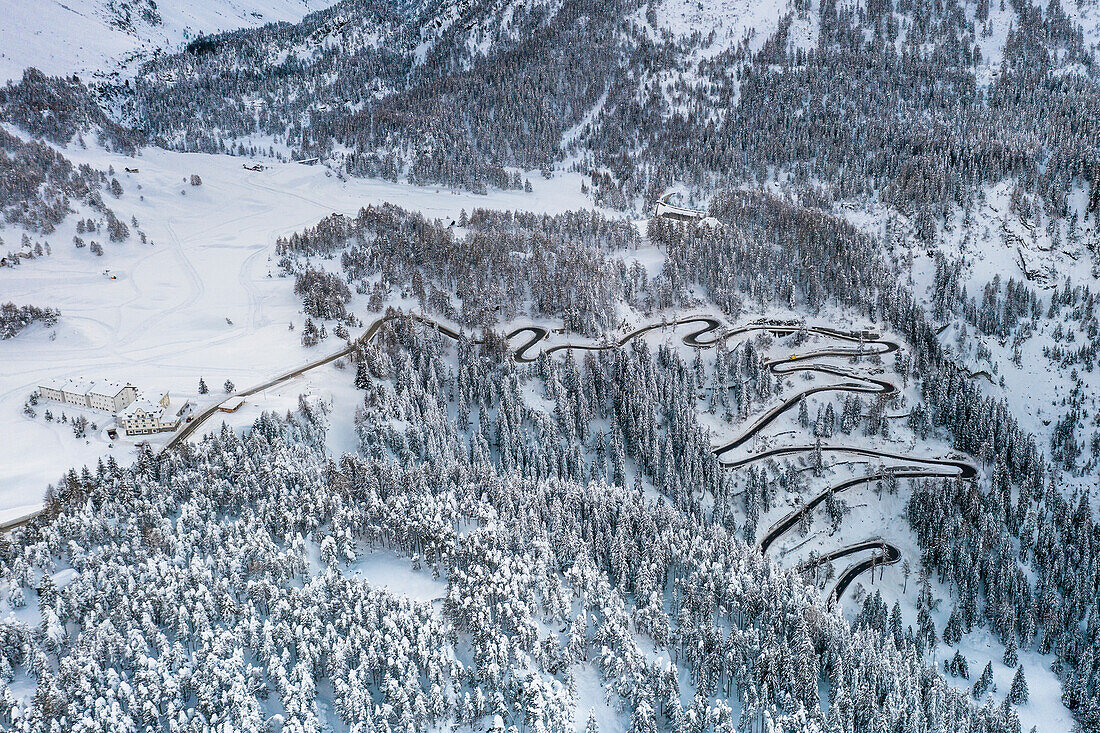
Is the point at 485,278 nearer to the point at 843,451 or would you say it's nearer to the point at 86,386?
the point at 86,386

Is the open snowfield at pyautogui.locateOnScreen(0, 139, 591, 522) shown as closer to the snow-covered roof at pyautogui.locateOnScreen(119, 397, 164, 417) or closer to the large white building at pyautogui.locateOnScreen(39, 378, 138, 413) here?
the large white building at pyautogui.locateOnScreen(39, 378, 138, 413)

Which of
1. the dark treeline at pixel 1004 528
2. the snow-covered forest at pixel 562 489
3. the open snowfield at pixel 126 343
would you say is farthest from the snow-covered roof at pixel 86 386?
the dark treeline at pixel 1004 528

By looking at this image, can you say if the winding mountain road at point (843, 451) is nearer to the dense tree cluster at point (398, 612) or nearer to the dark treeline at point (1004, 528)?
the dark treeline at point (1004, 528)

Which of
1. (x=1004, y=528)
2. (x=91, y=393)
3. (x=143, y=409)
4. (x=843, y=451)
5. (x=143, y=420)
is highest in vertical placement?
(x=91, y=393)

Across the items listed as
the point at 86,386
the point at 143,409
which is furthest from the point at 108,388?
the point at 143,409

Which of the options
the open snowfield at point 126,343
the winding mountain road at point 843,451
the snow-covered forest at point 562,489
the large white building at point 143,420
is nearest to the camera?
the snow-covered forest at point 562,489

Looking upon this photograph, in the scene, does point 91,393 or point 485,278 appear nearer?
point 91,393

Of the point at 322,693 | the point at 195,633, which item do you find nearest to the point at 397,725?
the point at 322,693
